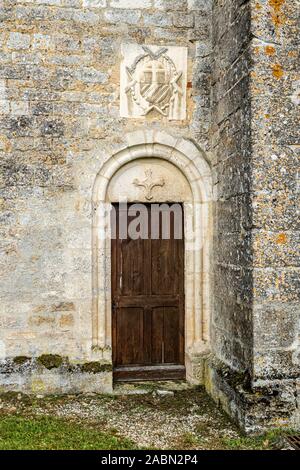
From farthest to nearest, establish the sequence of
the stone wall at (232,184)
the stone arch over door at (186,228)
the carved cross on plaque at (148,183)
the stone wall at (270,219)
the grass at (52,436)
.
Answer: the carved cross on plaque at (148,183), the stone arch over door at (186,228), the stone wall at (232,184), the stone wall at (270,219), the grass at (52,436)

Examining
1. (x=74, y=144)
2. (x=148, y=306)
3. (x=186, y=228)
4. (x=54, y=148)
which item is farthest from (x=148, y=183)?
(x=148, y=306)

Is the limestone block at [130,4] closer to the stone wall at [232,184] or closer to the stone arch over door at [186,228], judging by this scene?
the stone wall at [232,184]

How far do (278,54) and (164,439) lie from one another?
3163 mm

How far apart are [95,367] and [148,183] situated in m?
1.94

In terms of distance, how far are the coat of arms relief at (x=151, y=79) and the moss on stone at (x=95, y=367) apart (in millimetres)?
2522

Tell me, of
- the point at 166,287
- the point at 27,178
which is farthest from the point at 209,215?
the point at 27,178

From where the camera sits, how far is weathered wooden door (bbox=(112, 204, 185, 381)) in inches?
202

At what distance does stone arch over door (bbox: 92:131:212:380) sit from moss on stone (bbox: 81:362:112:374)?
0.09 metres

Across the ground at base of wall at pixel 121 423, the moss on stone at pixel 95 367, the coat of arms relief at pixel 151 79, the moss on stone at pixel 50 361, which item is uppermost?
the coat of arms relief at pixel 151 79

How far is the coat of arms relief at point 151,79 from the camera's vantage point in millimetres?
4938

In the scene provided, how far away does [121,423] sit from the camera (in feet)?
13.6

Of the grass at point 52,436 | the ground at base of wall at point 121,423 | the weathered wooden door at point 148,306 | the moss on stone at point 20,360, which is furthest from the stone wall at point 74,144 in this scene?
the grass at point 52,436

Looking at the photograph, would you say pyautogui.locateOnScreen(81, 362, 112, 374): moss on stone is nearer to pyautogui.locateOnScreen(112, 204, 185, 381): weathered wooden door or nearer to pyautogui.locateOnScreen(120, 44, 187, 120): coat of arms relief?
pyautogui.locateOnScreen(112, 204, 185, 381): weathered wooden door

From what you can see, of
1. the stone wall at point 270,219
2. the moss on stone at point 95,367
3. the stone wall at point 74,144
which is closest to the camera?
the stone wall at point 270,219
